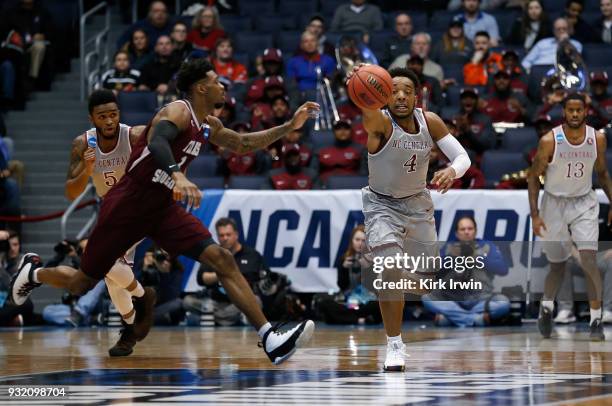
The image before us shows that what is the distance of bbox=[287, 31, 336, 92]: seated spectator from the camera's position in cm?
1786

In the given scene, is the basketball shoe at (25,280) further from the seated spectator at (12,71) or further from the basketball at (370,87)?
the seated spectator at (12,71)

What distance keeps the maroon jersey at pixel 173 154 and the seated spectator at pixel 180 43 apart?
9.66 metres

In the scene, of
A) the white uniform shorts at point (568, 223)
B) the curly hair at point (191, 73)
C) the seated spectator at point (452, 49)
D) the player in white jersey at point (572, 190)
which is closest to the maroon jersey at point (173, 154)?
the curly hair at point (191, 73)

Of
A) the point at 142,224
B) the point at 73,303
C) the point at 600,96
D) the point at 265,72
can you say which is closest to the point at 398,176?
the point at 142,224

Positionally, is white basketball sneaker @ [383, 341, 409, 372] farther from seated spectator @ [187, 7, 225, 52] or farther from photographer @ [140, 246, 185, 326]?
seated spectator @ [187, 7, 225, 52]

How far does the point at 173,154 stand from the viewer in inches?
352

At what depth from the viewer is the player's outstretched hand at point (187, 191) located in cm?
791

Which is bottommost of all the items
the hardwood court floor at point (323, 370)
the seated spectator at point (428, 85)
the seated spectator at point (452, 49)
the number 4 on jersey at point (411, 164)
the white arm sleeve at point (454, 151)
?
the hardwood court floor at point (323, 370)

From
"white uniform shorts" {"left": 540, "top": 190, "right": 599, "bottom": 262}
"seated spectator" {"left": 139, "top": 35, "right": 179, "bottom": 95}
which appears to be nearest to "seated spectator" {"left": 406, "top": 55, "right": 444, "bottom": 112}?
"seated spectator" {"left": 139, "top": 35, "right": 179, "bottom": 95}

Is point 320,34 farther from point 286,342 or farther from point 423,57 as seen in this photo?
point 286,342

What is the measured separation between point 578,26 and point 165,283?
7157 millimetres

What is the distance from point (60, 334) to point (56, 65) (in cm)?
870

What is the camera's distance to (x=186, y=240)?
9062 millimetres

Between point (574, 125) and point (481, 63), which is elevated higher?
point (481, 63)
